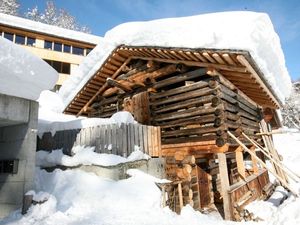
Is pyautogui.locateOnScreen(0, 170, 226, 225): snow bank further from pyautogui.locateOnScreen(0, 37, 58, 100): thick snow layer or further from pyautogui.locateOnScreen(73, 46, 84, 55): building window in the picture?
pyautogui.locateOnScreen(73, 46, 84, 55): building window

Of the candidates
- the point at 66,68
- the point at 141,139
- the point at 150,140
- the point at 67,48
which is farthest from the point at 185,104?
the point at 67,48

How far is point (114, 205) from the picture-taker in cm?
698

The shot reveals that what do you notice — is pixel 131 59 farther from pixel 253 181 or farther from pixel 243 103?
pixel 253 181

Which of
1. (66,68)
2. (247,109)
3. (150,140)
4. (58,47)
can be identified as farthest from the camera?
(66,68)

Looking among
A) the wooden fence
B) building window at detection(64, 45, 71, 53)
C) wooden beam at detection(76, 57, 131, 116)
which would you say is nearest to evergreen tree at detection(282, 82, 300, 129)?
building window at detection(64, 45, 71, 53)

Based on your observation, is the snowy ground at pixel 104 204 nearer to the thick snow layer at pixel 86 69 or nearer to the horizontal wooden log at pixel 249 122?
the horizontal wooden log at pixel 249 122

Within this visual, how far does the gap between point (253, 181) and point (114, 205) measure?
270 inches

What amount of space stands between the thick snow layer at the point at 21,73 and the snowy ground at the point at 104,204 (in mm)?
2438

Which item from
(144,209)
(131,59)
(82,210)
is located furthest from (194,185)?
(131,59)

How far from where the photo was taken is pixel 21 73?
630 centimetres

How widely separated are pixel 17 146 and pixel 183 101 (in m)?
5.73

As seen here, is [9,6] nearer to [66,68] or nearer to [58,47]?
[58,47]

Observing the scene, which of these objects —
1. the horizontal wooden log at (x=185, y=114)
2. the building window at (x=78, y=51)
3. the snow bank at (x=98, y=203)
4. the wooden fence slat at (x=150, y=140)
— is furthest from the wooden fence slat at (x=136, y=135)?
the building window at (x=78, y=51)

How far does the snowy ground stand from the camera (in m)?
5.88
